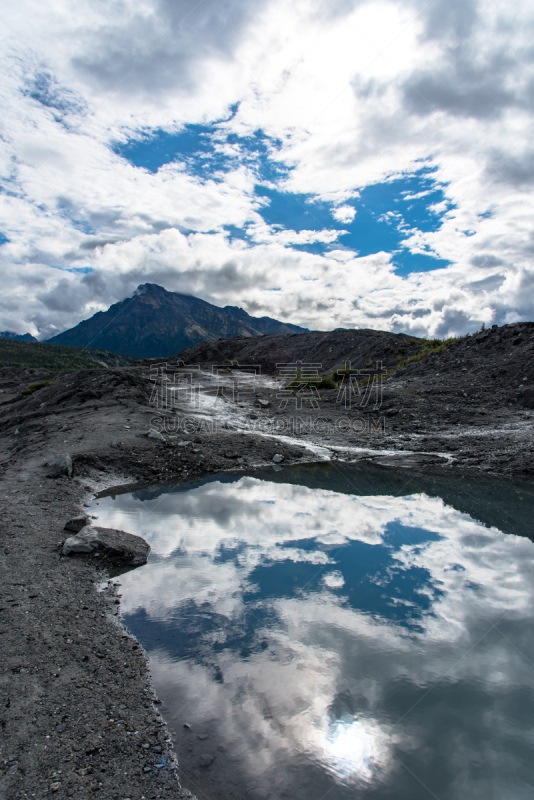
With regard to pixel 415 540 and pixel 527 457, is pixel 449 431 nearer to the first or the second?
pixel 527 457

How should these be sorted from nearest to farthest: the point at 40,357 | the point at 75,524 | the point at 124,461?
1. the point at 75,524
2. the point at 124,461
3. the point at 40,357

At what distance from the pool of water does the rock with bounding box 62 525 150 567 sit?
0.30 m

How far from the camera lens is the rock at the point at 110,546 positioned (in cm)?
602

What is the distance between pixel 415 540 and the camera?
7074 mm

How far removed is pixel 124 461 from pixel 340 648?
800cm

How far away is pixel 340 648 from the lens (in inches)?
167

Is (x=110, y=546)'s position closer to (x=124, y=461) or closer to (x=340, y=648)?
(x=340, y=648)

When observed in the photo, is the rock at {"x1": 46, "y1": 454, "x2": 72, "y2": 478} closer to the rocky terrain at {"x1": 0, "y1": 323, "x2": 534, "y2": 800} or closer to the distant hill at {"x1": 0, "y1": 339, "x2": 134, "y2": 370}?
the rocky terrain at {"x1": 0, "y1": 323, "x2": 534, "y2": 800}

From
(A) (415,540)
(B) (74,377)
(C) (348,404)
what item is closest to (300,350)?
(C) (348,404)

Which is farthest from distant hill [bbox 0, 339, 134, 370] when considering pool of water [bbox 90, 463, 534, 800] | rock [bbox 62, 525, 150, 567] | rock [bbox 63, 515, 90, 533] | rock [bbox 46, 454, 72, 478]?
pool of water [bbox 90, 463, 534, 800]

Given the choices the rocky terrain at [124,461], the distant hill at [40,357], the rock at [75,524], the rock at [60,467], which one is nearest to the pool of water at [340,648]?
the rocky terrain at [124,461]

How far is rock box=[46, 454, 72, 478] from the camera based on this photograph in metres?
9.25

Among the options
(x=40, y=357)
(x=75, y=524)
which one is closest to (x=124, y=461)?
(x=75, y=524)

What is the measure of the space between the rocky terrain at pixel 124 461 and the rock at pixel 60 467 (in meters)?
0.05
